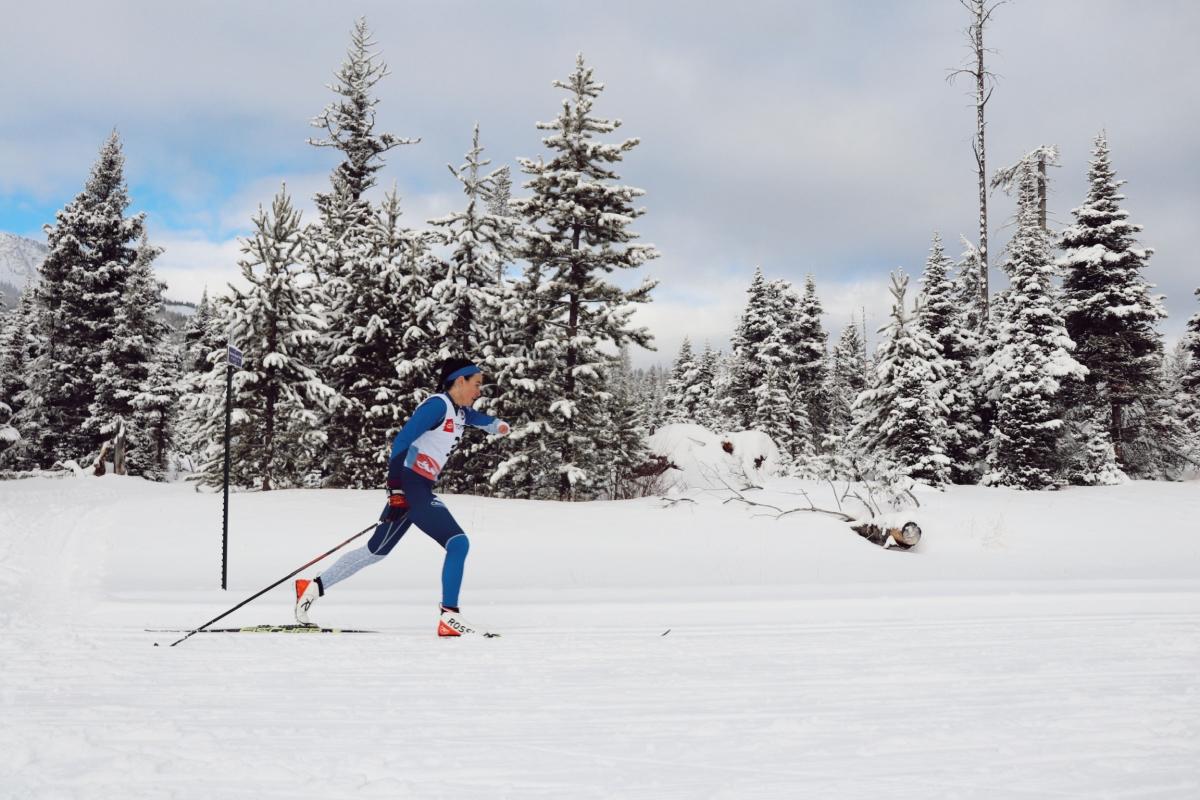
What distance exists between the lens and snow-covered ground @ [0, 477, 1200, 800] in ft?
7.81

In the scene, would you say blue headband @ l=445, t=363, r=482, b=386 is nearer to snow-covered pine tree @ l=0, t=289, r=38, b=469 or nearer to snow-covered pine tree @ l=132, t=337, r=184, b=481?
snow-covered pine tree @ l=132, t=337, r=184, b=481

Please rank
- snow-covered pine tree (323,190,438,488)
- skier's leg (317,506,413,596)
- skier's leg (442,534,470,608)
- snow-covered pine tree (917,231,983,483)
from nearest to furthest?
1. skier's leg (442,534,470,608)
2. skier's leg (317,506,413,596)
3. snow-covered pine tree (323,190,438,488)
4. snow-covered pine tree (917,231,983,483)

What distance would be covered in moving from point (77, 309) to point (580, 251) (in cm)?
2619

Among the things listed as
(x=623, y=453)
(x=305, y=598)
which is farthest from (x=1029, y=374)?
(x=305, y=598)

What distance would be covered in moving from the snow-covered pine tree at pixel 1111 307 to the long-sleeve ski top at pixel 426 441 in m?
22.9

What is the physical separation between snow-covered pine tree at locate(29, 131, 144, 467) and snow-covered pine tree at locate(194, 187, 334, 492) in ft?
53.4

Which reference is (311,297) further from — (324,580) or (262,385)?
(324,580)

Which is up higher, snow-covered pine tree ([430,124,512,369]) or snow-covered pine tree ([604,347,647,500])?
Answer: snow-covered pine tree ([430,124,512,369])

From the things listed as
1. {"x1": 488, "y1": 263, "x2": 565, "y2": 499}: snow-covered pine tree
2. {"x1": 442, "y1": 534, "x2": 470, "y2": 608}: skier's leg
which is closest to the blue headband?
{"x1": 442, "y1": 534, "x2": 470, "y2": 608}: skier's leg

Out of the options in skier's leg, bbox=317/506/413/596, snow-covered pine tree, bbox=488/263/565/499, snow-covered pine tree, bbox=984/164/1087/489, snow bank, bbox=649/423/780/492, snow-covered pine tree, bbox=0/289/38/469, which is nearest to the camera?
skier's leg, bbox=317/506/413/596

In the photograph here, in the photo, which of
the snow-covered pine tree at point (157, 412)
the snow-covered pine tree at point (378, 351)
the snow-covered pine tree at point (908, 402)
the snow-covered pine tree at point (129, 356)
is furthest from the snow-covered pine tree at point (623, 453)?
the snow-covered pine tree at point (129, 356)

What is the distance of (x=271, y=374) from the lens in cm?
1872

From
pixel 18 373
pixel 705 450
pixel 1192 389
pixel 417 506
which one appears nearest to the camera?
pixel 417 506

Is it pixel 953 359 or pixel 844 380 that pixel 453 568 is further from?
pixel 844 380
